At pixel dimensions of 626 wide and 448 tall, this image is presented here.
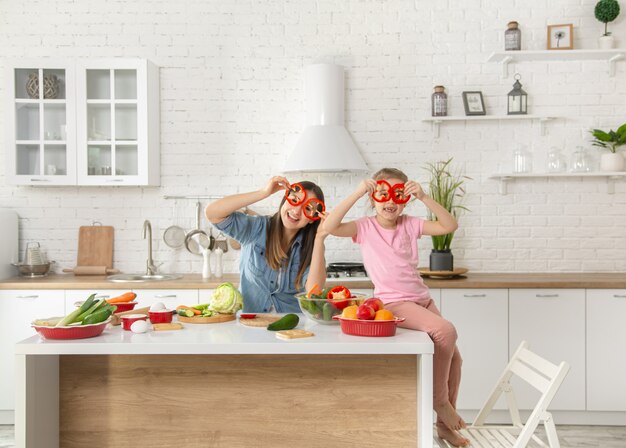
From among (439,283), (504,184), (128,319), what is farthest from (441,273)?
(128,319)

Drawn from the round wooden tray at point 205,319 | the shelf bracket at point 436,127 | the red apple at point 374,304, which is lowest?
the round wooden tray at point 205,319

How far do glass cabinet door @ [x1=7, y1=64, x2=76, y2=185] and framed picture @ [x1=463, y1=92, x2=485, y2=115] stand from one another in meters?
2.92

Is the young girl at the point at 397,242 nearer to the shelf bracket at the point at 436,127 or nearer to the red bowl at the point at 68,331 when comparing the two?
the red bowl at the point at 68,331

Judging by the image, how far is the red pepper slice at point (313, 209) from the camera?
118 inches

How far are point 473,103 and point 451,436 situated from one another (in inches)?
119

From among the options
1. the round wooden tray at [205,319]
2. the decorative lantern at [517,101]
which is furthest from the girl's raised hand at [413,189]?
the decorative lantern at [517,101]

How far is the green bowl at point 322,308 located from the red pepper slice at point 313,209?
0.48 metres

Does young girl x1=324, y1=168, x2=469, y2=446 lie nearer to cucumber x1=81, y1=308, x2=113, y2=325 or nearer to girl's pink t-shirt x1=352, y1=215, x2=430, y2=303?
girl's pink t-shirt x1=352, y1=215, x2=430, y2=303

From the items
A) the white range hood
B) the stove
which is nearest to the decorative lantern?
the white range hood

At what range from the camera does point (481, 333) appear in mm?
4473

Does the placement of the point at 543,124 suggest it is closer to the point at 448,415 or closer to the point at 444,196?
the point at 444,196

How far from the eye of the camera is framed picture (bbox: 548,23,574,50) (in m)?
4.98

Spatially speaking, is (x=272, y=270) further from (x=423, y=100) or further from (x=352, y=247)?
(x=423, y=100)

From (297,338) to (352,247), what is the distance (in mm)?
2823
